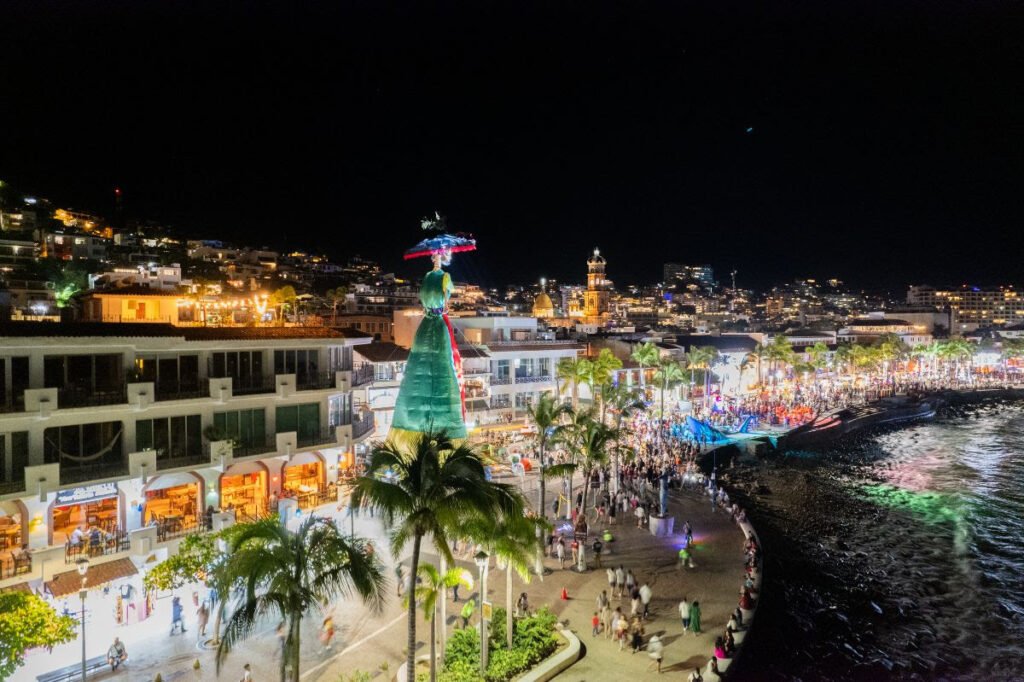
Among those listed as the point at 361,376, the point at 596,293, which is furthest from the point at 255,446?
the point at 596,293

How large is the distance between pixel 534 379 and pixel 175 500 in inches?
1343

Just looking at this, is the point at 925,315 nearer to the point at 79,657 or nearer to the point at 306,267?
the point at 306,267

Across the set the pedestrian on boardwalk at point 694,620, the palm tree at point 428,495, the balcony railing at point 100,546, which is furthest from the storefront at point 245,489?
the pedestrian on boardwalk at point 694,620

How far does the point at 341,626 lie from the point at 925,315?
204 metres

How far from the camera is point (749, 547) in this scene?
1125 inches

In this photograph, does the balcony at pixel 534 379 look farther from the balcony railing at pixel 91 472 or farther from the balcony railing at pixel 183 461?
the balcony railing at pixel 91 472

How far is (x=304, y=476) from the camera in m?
29.6

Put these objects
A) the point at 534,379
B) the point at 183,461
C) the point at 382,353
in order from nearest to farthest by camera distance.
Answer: the point at 183,461, the point at 382,353, the point at 534,379

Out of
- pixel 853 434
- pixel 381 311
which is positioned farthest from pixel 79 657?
pixel 381 311

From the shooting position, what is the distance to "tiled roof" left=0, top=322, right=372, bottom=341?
2041 cm

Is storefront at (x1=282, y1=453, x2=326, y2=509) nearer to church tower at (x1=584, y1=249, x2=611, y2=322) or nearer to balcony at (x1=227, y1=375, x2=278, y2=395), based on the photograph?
balcony at (x1=227, y1=375, x2=278, y2=395)

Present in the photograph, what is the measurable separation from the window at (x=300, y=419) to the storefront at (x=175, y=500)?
4.23 m

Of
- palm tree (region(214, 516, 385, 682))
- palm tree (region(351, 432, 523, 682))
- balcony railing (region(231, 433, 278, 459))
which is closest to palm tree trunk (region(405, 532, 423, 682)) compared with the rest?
palm tree (region(351, 432, 523, 682))

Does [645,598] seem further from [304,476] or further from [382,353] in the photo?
[382,353]
